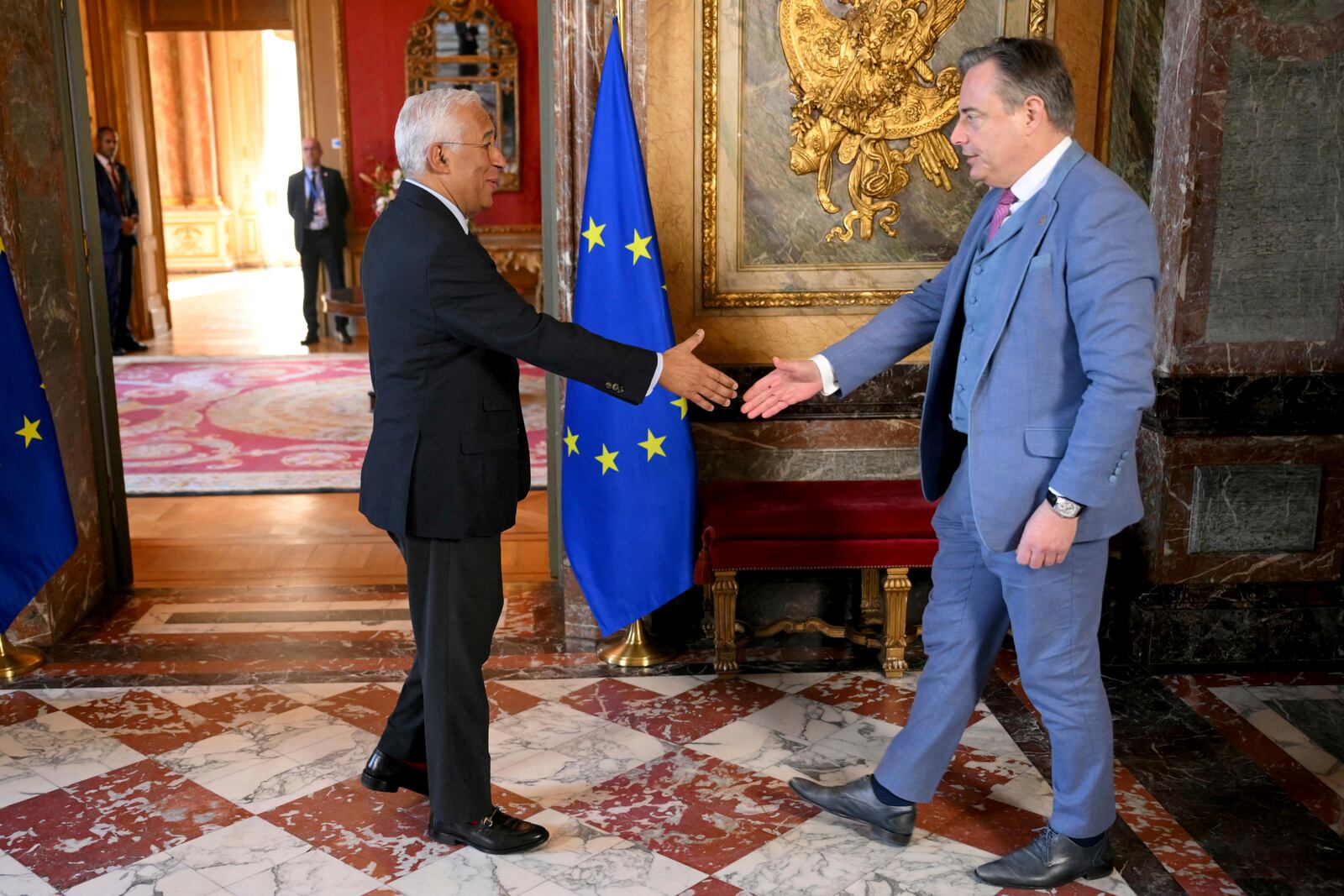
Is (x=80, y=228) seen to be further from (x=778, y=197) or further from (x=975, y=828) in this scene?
(x=975, y=828)

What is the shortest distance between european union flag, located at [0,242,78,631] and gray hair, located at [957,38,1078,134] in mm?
3272

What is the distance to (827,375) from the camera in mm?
3150

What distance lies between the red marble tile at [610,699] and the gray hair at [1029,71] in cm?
223

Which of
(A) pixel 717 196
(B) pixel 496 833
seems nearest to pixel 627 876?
(B) pixel 496 833

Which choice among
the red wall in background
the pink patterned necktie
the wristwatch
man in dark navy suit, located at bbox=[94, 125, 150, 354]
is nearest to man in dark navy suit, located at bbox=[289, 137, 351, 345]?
the red wall in background

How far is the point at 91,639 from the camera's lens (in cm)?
460

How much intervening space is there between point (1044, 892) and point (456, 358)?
186 centimetres

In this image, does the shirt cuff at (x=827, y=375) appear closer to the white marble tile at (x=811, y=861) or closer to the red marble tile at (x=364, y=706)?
the white marble tile at (x=811, y=861)

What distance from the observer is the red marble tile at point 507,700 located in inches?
156

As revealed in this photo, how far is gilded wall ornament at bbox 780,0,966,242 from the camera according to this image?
14.5 ft

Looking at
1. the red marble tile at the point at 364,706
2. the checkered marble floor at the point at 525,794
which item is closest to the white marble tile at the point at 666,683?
the checkered marble floor at the point at 525,794

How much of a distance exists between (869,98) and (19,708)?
11.6 ft

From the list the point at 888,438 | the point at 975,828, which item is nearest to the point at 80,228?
the point at 888,438

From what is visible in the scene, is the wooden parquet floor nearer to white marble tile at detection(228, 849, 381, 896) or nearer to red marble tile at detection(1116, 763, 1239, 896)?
white marble tile at detection(228, 849, 381, 896)
